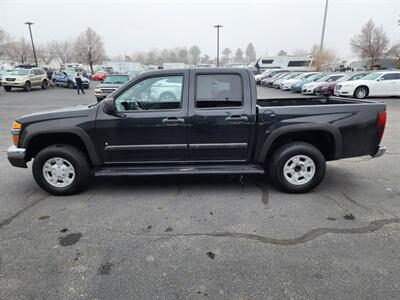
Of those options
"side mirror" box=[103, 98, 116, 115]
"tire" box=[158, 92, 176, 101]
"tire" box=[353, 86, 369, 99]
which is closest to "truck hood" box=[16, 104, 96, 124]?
"side mirror" box=[103, 98, 116, 115]

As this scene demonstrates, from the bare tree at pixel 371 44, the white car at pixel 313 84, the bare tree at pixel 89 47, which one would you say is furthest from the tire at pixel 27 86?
the bare tree at pixel 371 44

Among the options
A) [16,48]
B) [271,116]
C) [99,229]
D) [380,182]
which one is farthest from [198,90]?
[16,48]

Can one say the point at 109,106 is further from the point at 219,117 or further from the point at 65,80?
the point at 65,80

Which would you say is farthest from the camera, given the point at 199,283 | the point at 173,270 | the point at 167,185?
the point at 167,185

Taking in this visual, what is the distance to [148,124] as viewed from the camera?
12.6 ft

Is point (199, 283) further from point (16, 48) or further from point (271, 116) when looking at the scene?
point (16, 48)

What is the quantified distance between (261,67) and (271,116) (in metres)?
61.0

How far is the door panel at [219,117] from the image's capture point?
3863mm

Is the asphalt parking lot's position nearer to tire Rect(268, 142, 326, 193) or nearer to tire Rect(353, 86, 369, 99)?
tire Rect(268, 142, 326, 193)

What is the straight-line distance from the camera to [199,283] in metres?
2.36

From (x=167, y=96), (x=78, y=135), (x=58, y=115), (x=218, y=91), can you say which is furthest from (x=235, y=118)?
(x=58, y=115)

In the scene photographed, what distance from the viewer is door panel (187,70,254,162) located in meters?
3.86

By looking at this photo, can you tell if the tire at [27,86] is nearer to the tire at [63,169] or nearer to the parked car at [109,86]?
the parked car at [109,86]

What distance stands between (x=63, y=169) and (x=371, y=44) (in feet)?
206
